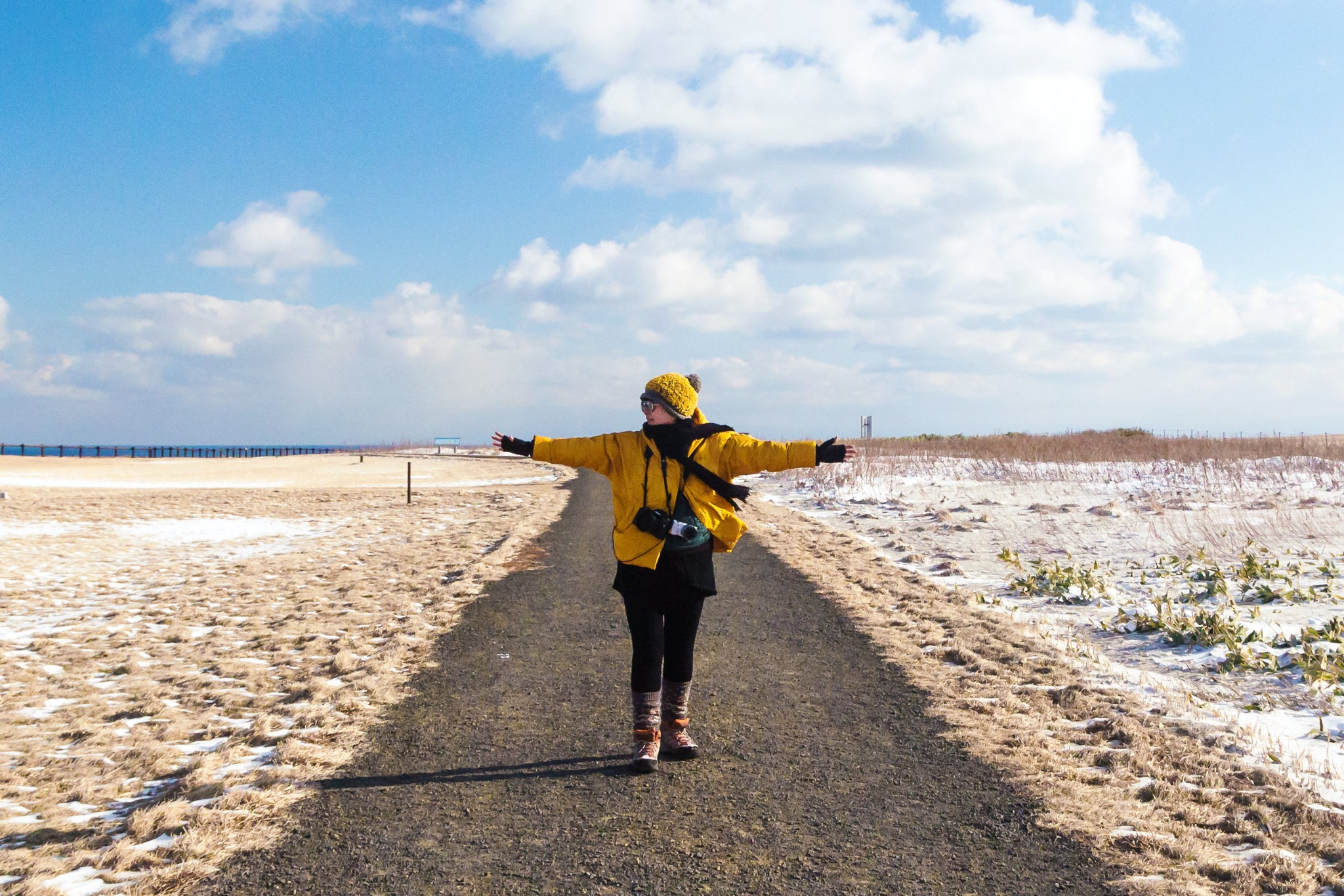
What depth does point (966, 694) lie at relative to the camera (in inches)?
220

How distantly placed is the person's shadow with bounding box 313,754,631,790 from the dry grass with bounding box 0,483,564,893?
0.23 m

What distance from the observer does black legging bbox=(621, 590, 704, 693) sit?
14.5 ft

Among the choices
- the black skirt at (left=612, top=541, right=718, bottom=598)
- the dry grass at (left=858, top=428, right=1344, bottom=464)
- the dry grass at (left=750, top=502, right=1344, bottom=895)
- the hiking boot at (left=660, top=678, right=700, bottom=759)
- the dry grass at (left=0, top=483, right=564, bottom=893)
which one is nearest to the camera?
the dry grass at (left=750, top=502, right=1344, bottom=895)

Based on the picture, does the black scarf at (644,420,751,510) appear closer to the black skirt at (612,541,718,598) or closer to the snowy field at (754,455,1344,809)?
the black skirt at (612,541,718,598)

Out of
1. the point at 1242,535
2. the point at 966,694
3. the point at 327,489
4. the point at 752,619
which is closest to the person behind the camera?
the point at 966,694

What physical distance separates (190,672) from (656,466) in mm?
4995

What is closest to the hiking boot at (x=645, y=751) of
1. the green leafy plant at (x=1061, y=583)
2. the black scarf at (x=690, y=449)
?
the black scarf at (x=690, y=449)

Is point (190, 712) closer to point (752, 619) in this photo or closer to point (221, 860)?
point (221, 860)

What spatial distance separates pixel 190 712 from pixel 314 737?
60.8 inches

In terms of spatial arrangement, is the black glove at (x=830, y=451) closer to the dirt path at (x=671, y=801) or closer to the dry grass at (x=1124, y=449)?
the dirt path at (x=671, y=801)

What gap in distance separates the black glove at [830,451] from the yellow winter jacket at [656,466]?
1.4 inches

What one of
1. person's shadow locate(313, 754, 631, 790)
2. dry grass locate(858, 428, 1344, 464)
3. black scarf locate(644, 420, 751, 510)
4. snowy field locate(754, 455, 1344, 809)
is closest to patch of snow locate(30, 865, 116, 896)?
person's shadow locate(313, 754, 631, 790)

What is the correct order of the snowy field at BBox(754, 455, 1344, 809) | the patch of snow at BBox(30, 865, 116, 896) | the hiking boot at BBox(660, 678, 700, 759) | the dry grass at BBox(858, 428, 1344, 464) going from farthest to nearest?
the dry grass at BBox(858, 428, 1344, 464), the snowy field at BBox(754, 455, 1344, 809), the hiking boot at BBox(660, 678, 700, 759), the patch of snow at BBox(30, 865, 116, 896)

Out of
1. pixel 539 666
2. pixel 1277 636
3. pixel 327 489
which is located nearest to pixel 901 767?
pixel 539 666
